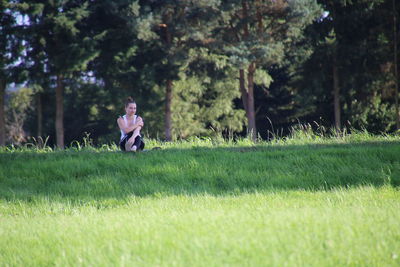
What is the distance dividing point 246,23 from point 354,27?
22.2 feet

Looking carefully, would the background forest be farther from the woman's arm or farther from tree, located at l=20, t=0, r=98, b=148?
the woman's arm

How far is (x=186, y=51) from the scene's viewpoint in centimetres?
2689

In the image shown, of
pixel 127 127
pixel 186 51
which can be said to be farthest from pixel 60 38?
pixel 127 127

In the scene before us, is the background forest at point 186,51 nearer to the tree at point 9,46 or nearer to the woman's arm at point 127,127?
the tree at point 9,46

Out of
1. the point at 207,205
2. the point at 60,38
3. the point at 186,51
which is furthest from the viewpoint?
the point at 186,51

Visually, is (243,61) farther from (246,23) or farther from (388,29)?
(388,29)

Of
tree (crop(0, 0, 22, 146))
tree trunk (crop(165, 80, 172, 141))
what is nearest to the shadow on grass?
tree (crop(0, 0, 22, 146))

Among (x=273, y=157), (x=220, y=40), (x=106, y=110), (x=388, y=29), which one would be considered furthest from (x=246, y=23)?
(x=273, y=157)

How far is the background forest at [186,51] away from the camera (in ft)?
79.3

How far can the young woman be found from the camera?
372 inches

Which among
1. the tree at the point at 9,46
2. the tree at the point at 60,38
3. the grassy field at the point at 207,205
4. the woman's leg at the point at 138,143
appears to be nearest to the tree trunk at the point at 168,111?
the tree at the point at 60,38

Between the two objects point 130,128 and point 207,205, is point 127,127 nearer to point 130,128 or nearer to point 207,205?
point 130,128

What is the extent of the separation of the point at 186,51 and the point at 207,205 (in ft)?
72.3

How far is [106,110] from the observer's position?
30.9 meters
